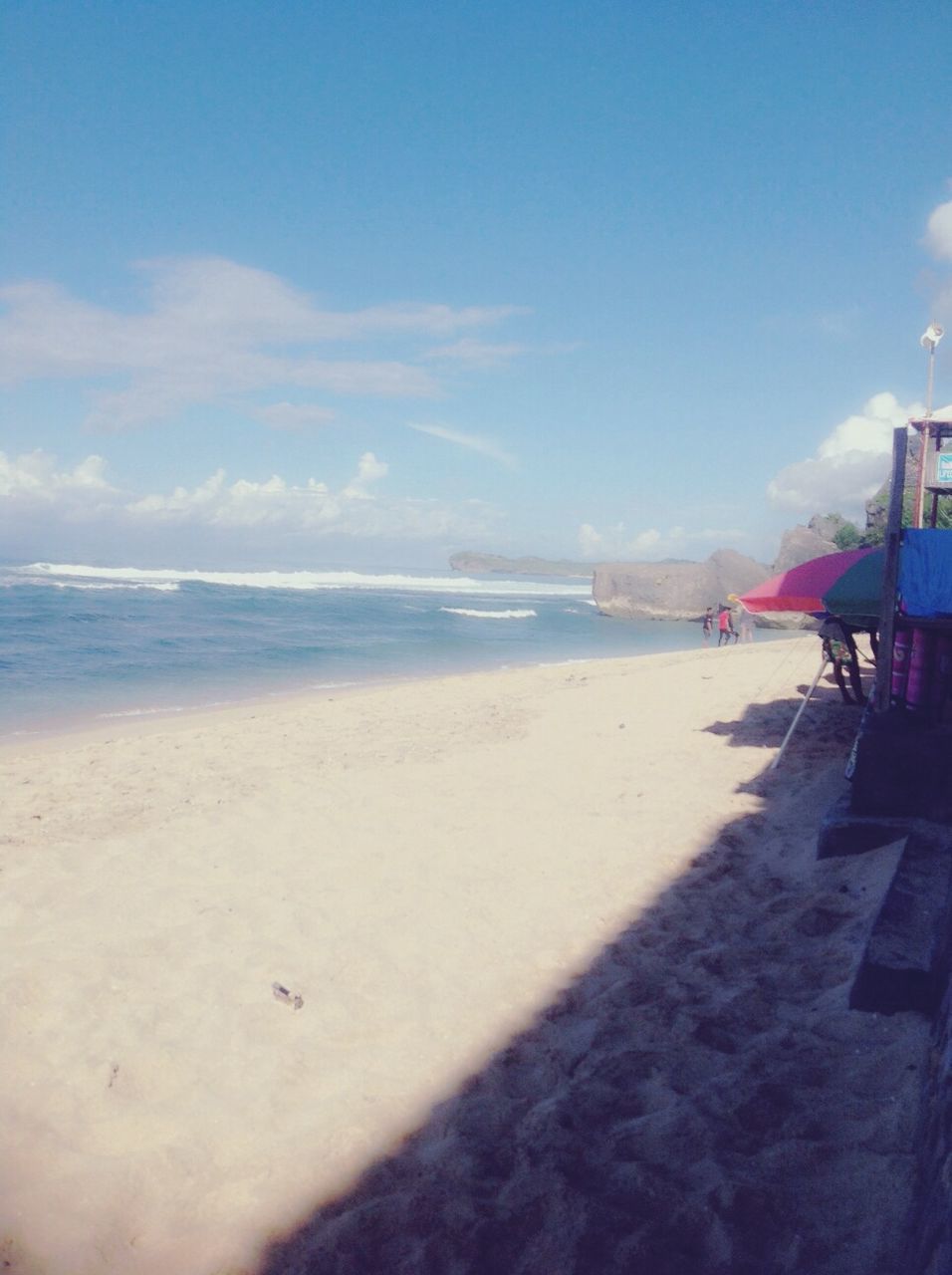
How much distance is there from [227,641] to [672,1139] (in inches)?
881

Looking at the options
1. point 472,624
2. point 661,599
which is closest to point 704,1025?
point 472,624

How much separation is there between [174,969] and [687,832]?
352cm

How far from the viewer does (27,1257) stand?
2584 mm

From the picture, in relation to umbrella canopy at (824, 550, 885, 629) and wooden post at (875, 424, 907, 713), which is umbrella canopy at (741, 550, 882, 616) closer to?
umbrella canopy at (824, 550, 885, 629)

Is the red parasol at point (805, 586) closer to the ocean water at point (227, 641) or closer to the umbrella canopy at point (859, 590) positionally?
the umbrella canopy at point (859, 590)

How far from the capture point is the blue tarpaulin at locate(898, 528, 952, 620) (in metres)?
4.98

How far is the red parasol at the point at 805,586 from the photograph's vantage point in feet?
21.8

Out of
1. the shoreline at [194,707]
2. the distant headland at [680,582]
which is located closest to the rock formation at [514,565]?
the distant headland at [680,582]

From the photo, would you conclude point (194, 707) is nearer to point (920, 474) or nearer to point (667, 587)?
point (920, 474)

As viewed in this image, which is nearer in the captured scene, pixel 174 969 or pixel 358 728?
pixel 174 969

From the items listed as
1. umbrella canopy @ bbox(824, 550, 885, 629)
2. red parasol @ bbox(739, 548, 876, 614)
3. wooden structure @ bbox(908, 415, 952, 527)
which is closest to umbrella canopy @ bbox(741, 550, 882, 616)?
red parasol @ bbox(739, 548, 876, 614)

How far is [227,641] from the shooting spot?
77.8 feet

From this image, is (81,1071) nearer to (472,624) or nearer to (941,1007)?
(941,1007)

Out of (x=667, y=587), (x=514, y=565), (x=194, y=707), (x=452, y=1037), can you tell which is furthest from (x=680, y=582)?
(x=514, y=565)
